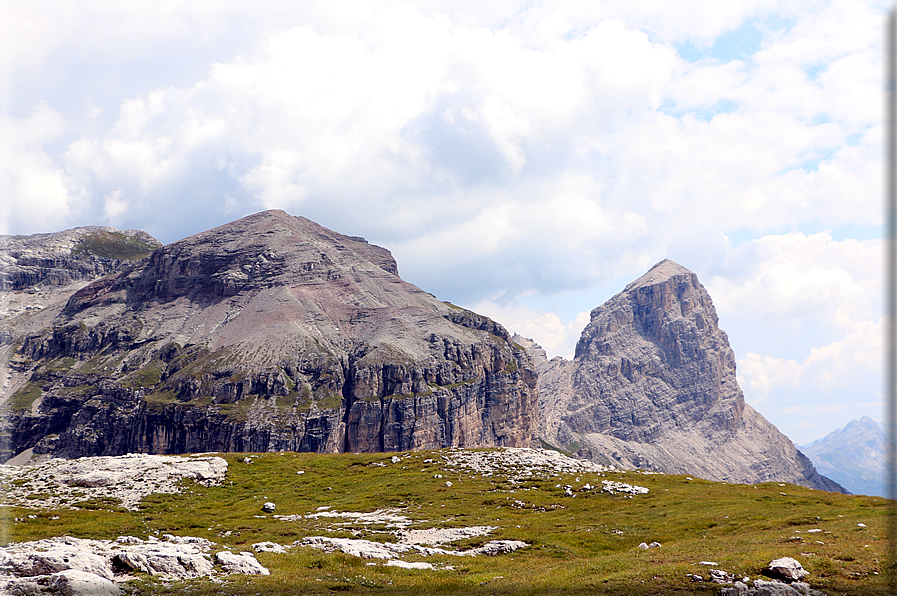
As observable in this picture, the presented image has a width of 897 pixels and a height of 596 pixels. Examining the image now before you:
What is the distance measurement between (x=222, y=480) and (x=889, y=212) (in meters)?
86.7

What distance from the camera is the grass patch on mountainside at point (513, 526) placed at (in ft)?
106

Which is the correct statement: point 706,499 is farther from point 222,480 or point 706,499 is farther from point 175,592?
point 222,480

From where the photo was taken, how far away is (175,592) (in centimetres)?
2900

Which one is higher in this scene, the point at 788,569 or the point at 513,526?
the point at 788,569

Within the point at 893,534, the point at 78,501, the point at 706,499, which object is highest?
the point at 893,534

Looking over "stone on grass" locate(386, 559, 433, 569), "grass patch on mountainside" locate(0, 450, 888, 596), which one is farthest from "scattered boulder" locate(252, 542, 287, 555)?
"stone on grass" locate(386, 559, 433, 569)

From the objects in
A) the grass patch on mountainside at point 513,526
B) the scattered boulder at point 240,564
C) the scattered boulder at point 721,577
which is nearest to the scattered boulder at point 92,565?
the scattered boulder at point 240,564

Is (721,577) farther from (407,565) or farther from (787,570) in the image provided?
(407,565)

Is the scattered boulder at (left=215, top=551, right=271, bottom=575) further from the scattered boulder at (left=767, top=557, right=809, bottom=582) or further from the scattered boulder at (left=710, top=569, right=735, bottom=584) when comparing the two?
the scattered boulder at (left=767, top=557, right=809, bottom=582)

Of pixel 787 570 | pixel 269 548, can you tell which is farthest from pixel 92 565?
pixel 787 570

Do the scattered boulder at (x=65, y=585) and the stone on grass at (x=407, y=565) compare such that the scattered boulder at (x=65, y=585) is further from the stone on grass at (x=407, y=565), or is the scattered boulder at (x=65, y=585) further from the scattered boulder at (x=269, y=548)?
Result: the stone on grass at (x=407, y=565)

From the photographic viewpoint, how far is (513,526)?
182 feet

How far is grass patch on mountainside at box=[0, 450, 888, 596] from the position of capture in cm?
3219

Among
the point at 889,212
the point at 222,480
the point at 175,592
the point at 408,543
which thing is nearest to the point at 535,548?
the point at 408,543
